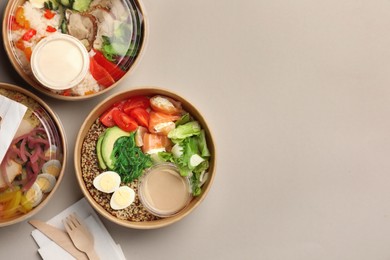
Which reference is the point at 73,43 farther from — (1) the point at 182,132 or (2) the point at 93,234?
(2) the point at 93,234

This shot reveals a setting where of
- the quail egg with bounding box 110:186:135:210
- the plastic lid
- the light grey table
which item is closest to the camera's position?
the plastic lid

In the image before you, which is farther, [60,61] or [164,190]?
[164,190]

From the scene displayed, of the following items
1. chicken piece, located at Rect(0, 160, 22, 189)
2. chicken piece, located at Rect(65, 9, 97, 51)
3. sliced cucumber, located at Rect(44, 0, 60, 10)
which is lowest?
chicken piece, located at Rect(0, 160, 22, 189)

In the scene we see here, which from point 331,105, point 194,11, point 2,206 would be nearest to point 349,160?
point 331,105

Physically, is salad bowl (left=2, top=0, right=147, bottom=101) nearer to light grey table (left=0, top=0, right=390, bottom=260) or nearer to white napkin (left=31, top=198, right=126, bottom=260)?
light grey table (left=0, top=0, right=390, bottom=260)

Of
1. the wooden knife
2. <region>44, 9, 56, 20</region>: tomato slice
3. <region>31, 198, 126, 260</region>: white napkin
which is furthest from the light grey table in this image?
<region>44, 9, 56, 20</region>: tomato slice

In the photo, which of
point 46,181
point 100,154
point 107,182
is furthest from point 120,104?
point 46,181

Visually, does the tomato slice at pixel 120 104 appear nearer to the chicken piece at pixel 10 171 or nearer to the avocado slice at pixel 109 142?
the avocado slice at pixel 109 142
